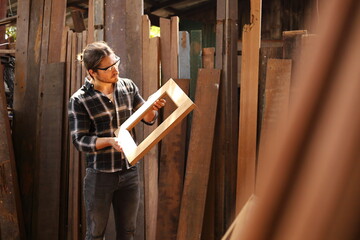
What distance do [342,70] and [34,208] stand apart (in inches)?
162

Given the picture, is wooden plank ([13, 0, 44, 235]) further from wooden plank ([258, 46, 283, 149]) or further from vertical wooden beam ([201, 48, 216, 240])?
wooden plank ([258, 46, 283, 149])

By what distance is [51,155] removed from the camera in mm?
3885

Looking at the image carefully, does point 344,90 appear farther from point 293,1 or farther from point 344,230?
point 293,1

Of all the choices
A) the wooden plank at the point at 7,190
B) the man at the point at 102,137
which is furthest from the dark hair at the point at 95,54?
the wooden plank at the point at 7,190

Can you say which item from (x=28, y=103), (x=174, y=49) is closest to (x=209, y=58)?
(x=174, y=49)

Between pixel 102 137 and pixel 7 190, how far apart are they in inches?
67.2

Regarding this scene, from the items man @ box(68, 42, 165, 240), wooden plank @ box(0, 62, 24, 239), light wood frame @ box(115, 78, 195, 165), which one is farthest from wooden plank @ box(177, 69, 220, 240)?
wooden plank @ box(0, 62, 24, 239)

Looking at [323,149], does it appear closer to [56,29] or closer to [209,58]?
[209,58]

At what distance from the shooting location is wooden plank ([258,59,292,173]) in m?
2.67

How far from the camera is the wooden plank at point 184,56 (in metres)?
3.17

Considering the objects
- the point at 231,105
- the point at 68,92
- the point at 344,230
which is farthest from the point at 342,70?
the point at 68,92

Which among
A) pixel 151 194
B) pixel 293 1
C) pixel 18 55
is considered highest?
pixel 293 1

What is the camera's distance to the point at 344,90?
334 millimetres

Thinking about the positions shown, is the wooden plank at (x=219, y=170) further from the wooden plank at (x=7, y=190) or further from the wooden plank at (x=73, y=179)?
the wooden plank at (x=7, y=190)
